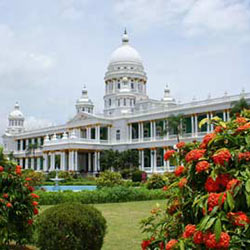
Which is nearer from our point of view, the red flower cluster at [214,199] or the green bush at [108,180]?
the red flower cluster at [214,199]

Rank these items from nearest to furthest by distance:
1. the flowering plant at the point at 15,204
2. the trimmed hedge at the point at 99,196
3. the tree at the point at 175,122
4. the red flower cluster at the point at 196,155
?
1. the red flower cluster at the point at 196,155
2. the flowering plant at the point at 15,204
3. the trimmed hedge at the point at 99,196
4. the tree at the point at 175,122

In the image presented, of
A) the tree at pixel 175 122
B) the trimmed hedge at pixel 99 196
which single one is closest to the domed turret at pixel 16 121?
the tree at pixel 175 122

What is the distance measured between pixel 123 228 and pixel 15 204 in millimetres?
4592

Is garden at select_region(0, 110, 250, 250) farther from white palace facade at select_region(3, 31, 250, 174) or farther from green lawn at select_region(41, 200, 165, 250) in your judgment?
white palace facade at select_region(3, 31, 250, 174)

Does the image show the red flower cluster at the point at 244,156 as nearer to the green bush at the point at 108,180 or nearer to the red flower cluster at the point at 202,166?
the red flower cluster at the point at 202,166

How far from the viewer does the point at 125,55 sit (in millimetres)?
62250

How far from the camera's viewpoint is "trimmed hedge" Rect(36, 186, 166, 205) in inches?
701

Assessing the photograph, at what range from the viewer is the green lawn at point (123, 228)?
8.78 meters

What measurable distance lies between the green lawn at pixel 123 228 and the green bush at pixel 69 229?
1681 millimetres

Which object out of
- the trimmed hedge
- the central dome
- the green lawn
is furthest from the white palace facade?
the green lawn

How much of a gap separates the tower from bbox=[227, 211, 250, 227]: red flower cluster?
54637 millimetres

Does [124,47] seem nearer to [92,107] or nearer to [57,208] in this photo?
[92,107]

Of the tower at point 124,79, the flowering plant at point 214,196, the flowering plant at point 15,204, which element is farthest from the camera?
the tower at point 124,79

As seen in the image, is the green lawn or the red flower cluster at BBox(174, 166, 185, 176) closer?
the red flower cluster at BBox(174, 166, 185, 176)
